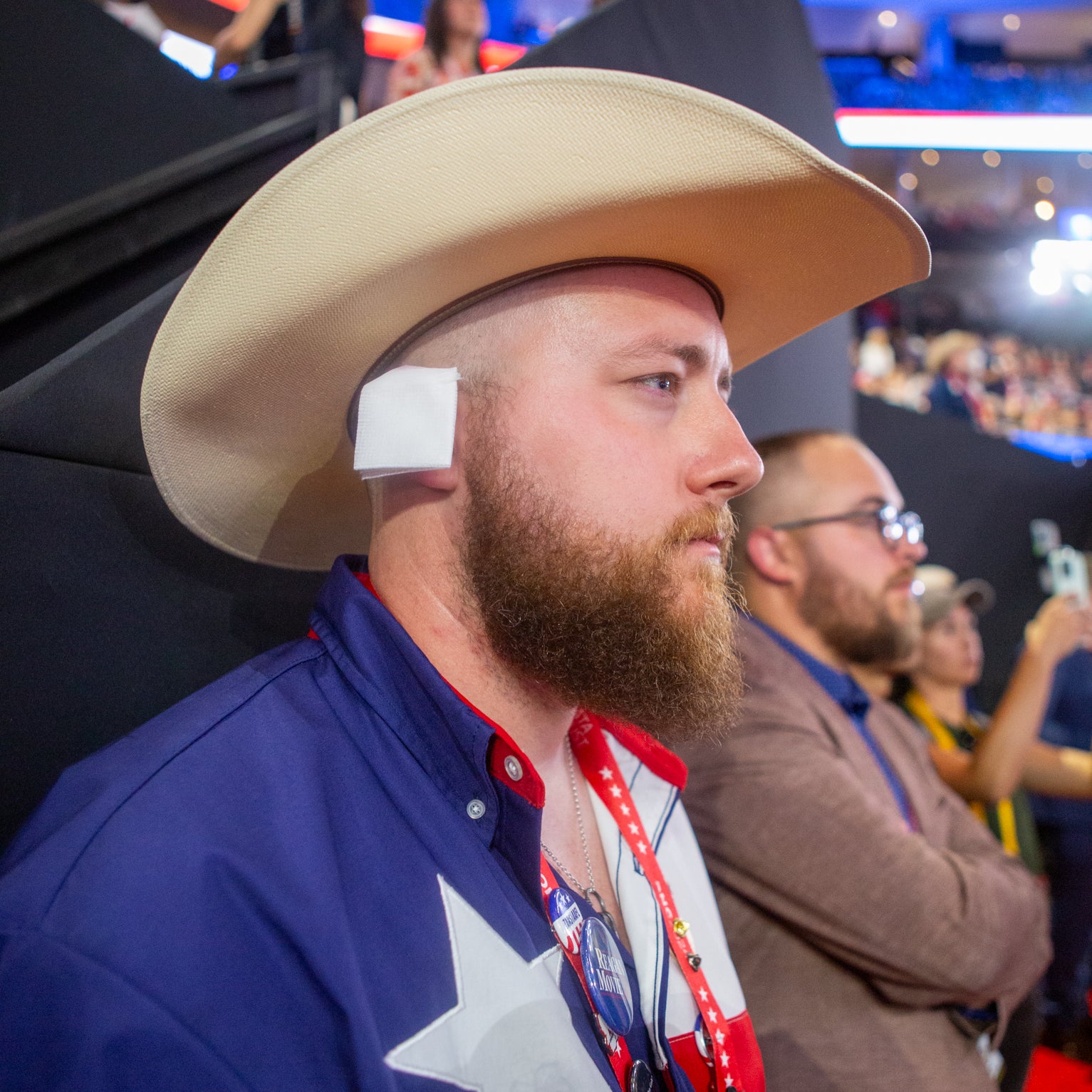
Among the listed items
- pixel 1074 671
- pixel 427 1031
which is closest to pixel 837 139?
pixel 1074 671

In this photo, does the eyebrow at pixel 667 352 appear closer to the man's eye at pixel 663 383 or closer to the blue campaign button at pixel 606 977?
the man's eye at pixel 663 383

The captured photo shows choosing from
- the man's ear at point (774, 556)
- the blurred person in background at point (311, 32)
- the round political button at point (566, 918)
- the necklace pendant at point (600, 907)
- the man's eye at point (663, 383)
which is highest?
the blurred person in background at point (311, 32)

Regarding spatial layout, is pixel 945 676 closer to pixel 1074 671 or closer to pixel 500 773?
pixel 1074 671

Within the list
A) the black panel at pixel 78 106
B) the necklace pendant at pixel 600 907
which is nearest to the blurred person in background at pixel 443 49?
the black panel at pixel 78 106

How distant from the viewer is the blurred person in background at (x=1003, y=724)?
2.43 meters

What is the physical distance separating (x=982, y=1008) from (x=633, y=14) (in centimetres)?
258

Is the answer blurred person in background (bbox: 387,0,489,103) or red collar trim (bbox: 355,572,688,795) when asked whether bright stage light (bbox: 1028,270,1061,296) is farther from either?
red collar trim (bbox: 355,572,688,795)

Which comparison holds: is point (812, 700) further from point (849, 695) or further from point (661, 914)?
point (661, 914)

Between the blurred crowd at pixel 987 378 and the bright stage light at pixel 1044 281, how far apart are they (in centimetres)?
83

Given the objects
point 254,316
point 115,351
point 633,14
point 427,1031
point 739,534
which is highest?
point 633,14

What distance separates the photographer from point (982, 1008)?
61.9 inches

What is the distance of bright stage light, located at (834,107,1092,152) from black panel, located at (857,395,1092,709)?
7.20m

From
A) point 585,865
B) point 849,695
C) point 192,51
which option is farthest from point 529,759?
point 192,51

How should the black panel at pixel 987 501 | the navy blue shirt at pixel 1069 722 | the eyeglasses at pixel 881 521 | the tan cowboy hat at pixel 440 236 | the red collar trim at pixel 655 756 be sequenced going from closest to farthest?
the tan cowboy hat at pixel 440 236
the red collar trim at pixel 655 756
the eyeglasses at pixel 881 521
the navy blue shirt at pixel 1069 722
the black panel at pixel 987 501
